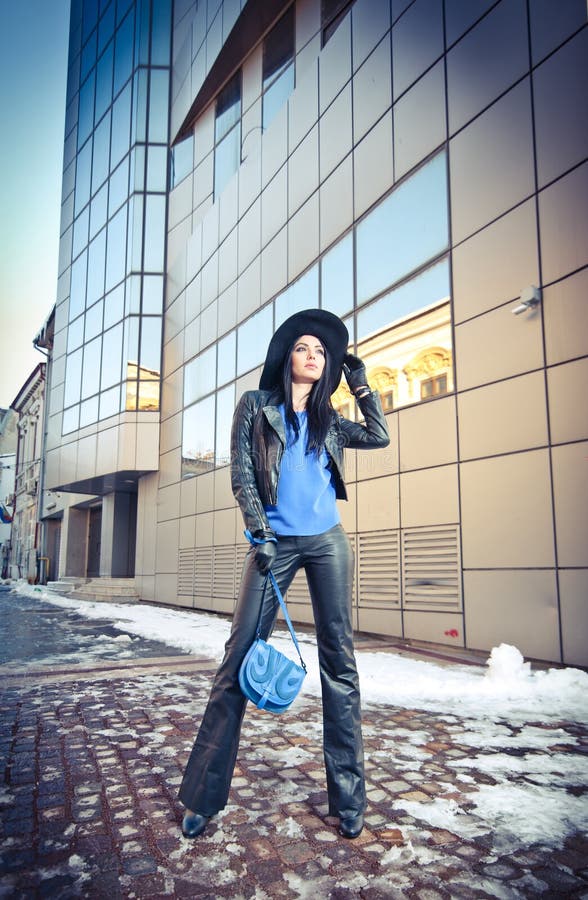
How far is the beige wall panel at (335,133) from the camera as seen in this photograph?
34.5 feet

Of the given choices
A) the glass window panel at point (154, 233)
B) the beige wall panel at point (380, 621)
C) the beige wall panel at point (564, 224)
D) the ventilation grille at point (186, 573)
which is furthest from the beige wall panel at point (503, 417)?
the glass window panel at point (154, 233)

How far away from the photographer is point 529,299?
6.45m

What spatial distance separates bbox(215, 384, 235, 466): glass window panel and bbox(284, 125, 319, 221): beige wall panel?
4608 millimetres

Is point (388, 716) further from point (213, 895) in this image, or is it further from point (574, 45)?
point (574, 45)

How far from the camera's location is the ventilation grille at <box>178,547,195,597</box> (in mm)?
16250

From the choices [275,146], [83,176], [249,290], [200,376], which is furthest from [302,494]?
[83,176]

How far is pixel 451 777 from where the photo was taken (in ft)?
9.67

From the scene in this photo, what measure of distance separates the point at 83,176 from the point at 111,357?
9.80 meters

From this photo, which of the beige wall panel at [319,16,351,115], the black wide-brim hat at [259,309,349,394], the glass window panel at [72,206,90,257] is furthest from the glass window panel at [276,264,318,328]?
the glass window panel at [72,206,90,257]

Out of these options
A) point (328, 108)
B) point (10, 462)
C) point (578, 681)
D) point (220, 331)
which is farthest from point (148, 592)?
point (10, 462)

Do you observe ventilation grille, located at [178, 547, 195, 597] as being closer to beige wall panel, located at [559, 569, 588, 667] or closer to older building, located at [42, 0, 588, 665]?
older building, located at [42, 0, 588, 665]

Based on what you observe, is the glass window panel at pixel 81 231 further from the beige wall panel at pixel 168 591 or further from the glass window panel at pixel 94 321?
the beige wall panel at pixel 168 591

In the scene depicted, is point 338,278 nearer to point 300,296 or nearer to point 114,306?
point 300,296

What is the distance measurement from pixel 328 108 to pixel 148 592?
47.8 feet
